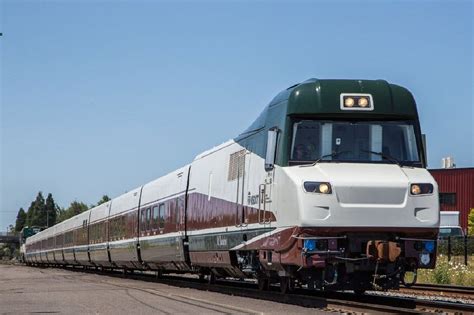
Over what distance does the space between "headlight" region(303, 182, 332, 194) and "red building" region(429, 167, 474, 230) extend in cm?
5754

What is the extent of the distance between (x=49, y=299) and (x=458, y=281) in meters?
12.3

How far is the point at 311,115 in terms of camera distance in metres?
13.2

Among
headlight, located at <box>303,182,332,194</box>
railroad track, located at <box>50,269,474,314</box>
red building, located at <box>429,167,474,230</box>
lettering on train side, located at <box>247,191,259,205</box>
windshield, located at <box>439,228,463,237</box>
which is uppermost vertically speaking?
red building, located at <box>429,167,474,230</box>

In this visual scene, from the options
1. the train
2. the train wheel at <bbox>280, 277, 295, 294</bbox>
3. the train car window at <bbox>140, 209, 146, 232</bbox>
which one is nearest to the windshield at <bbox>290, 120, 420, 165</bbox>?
the train

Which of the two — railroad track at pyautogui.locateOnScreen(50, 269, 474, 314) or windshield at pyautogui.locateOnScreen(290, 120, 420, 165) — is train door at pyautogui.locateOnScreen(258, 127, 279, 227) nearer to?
windshield at pyautogui.locateOnScreen(290, 120, 420, 165)

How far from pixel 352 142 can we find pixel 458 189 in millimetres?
57891

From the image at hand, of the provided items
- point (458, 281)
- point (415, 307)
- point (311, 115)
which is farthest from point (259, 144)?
point (458, 281)

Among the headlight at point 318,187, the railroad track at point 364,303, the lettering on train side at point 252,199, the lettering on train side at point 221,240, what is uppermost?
the headlight at point 318,187

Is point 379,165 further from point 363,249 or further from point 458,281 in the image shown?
point 458,281

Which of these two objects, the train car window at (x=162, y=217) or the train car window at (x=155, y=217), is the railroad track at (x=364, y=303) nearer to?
the train car window at (x=162, y=217)

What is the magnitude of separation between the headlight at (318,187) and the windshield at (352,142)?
840 mm

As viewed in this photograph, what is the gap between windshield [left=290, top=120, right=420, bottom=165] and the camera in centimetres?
Answer: 1276

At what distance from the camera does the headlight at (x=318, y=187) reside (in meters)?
11.9

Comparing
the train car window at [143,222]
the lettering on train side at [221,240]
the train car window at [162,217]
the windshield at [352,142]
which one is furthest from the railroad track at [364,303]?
the train car window at [143,222]
